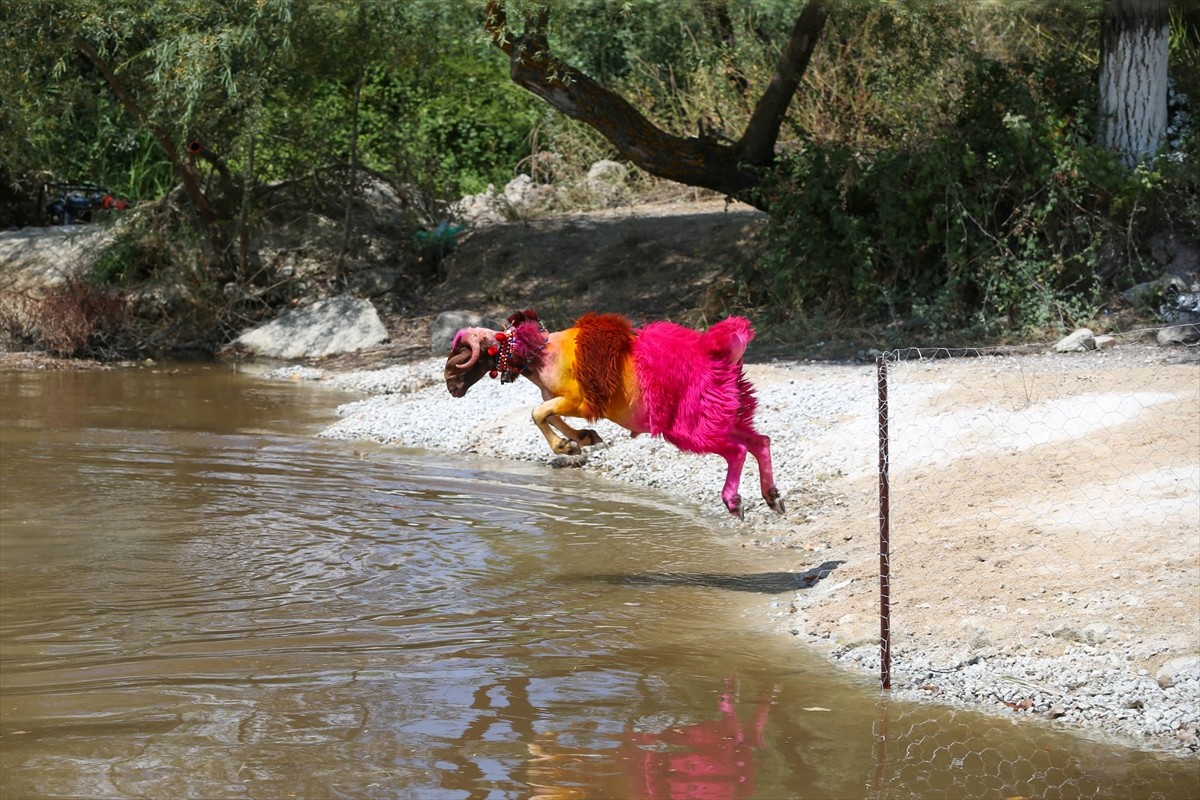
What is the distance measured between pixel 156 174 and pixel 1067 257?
50.4ft

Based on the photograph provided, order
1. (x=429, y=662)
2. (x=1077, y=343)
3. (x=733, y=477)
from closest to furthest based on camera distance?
(x=429, y=662) → (x=733, y=477) → (x=1077, y=343)

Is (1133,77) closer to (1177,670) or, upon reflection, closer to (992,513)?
(992,513)

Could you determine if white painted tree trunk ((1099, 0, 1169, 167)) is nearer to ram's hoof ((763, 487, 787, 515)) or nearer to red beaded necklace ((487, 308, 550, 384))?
ram's hoof ((763, 487, 787, 515))

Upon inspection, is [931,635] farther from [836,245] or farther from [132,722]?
[836,245]

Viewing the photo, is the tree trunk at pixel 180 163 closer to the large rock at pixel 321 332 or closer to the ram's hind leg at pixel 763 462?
the large rock at pixel 321 332

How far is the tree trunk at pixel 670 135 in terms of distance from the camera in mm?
15633

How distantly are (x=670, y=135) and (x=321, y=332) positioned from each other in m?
5.92

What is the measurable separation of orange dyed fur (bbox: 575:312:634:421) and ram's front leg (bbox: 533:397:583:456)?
5.3 inches

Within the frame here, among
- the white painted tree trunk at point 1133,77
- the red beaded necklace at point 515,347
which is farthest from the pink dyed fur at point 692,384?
the white painted tree trunk at point 1133,77

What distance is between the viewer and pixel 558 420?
821 centimetres

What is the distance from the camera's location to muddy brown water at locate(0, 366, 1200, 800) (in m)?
5.61

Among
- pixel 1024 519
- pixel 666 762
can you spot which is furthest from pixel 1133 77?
pixel 666 762

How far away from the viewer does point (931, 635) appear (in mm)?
7008

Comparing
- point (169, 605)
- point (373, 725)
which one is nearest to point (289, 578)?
point (169, 605)
